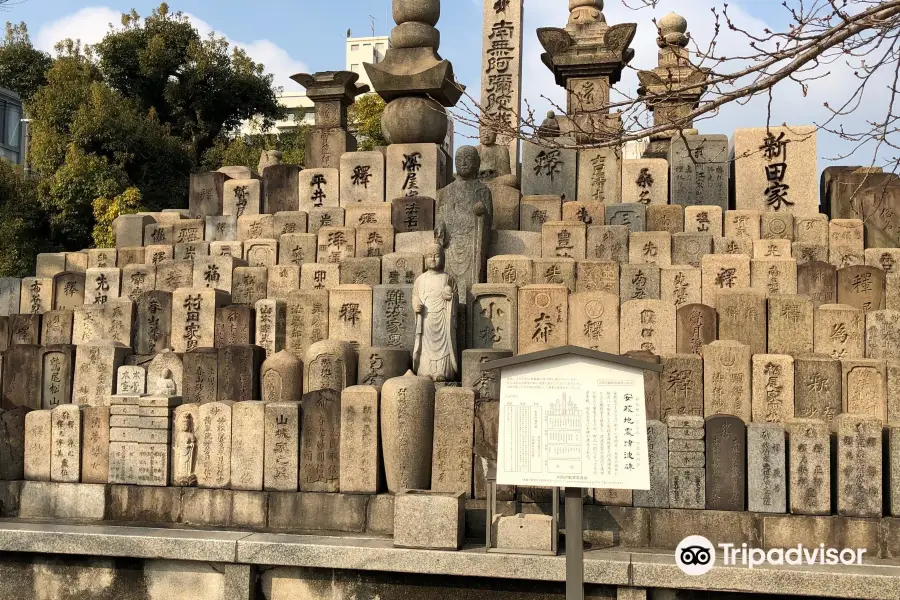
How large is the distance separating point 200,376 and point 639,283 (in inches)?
204

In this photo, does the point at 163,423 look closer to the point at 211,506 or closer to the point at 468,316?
the point at 211,506

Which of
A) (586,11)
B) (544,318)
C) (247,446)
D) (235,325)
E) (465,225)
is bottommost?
(247,446)

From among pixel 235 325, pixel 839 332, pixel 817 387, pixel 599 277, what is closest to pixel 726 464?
pixel 817 387

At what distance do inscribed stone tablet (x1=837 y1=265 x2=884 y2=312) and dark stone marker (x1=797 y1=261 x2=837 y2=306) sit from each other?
0.22 feet

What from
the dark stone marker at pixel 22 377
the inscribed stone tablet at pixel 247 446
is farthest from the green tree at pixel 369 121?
the inscribed stone tablet at pixel 247 446

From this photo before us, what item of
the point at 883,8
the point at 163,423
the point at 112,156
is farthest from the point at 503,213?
the point at 112,156

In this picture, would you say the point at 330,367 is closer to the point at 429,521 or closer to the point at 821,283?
the point at 429,521

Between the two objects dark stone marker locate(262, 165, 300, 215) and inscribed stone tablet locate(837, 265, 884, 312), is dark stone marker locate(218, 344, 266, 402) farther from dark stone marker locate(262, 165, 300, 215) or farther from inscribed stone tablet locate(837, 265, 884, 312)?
inscribed stone tablet locate(837, 265, 884, 312)

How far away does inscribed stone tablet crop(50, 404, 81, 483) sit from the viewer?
9016mm

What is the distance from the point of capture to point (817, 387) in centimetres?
866

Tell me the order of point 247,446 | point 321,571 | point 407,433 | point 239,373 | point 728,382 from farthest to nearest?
point 239,373, point 728,382, point 247,446, point 407,433, point 321,571

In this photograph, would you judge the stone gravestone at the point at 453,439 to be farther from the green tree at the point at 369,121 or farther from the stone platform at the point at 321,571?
the green tree at the point at 369,121

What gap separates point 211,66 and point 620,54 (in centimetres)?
1467

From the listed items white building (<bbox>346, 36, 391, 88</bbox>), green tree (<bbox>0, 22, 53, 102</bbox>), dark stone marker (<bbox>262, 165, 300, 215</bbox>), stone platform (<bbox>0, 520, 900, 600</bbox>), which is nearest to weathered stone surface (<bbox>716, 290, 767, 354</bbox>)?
stone platform (<bbox>0, 520, 900, 600</bbox>)
